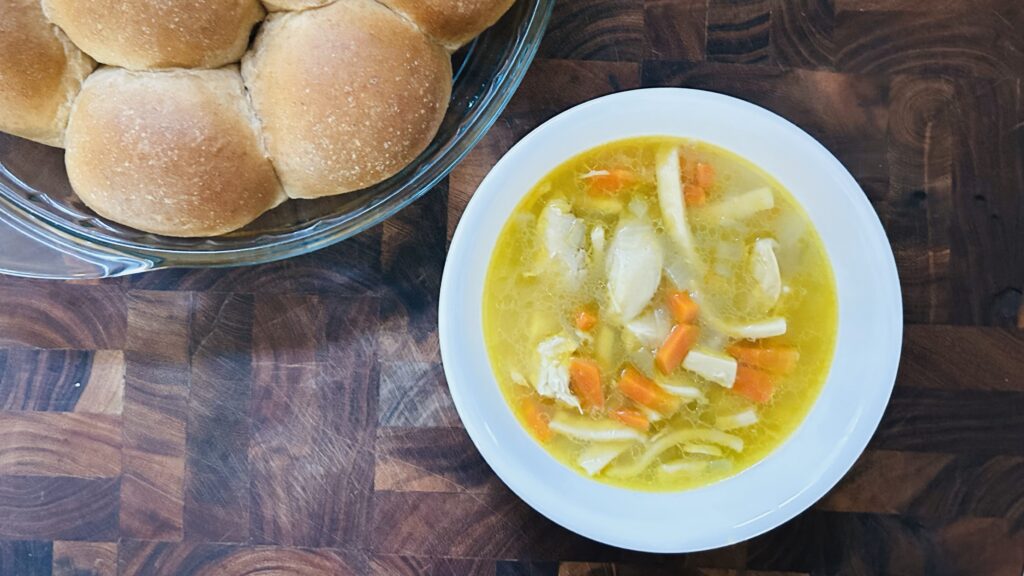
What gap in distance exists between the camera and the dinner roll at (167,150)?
2.91 feet

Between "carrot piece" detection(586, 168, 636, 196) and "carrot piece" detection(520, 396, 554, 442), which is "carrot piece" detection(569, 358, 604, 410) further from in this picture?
"carrot piece" detection(586, 168, 636, 196)

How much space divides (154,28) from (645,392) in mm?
783

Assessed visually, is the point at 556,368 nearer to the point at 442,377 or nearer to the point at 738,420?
the point at 442,377

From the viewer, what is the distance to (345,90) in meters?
0.89

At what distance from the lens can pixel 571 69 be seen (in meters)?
1.13

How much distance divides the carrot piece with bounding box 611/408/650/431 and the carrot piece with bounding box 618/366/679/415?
17mm

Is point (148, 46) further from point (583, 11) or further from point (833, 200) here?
point (833, 200)

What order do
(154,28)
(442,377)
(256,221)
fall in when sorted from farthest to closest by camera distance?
(442,377) < (256,221) < (154,28)

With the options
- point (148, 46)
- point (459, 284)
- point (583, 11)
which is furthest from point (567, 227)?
point (148, 46)

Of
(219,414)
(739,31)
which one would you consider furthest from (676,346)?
(219,414)

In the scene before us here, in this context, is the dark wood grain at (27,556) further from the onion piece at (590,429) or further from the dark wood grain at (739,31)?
the dark wood grain at (739,31)

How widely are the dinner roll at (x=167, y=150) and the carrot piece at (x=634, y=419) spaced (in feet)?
1.92

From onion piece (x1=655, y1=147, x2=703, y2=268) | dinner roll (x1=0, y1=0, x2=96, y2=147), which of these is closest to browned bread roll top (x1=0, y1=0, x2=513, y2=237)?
dinner roll (x1=0, y1=0, x2=96, y2=147)

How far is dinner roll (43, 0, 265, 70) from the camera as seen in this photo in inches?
33.8
